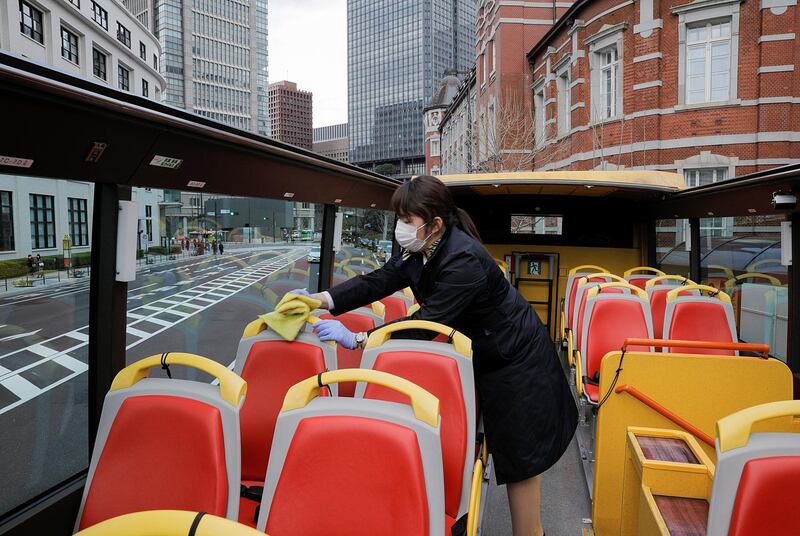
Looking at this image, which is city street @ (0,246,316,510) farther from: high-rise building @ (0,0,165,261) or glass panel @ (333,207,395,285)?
glass panel @ (333,207,395,285)

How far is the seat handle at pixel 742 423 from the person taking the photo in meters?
1.43

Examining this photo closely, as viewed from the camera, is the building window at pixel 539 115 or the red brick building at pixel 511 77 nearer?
the building window at pixel 539 115

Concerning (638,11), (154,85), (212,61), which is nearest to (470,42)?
(212,61)

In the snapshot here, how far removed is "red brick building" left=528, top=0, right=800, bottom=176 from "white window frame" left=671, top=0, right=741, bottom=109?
0.08 ft

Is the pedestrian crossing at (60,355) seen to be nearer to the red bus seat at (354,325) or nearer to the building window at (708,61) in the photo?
the red bus seat at (354,325)

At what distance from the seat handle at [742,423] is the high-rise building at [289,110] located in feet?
571

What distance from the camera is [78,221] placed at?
114 inches

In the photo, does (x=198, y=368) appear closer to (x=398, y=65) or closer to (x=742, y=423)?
(x=742, y=423)

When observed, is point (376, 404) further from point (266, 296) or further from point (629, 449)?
point (266, 296)

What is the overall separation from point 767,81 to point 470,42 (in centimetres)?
10865

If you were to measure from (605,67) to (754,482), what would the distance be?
60.9 ft

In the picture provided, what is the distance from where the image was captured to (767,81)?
1364 centimetres

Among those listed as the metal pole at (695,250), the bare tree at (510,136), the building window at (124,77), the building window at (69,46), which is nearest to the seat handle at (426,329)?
the metal pole at (695,250)

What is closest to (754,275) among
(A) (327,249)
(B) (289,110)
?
(A) (327,249)
